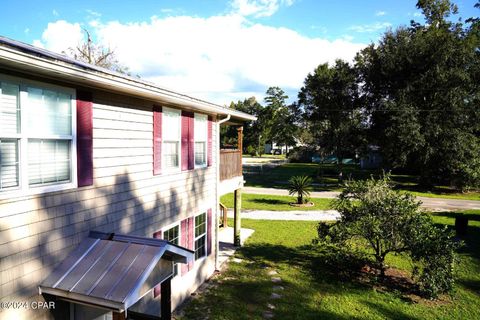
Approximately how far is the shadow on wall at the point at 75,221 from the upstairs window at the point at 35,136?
33 cm

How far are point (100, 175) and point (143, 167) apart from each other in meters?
1.28

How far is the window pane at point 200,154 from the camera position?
30.3 ft

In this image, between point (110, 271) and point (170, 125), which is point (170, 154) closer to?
point (170, 125)

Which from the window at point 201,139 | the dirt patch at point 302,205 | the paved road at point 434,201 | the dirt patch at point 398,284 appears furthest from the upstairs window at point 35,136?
the paved road at point 434,201

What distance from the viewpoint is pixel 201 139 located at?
928 centimetres

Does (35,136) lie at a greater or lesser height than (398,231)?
greater

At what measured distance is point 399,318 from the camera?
7.87 meters

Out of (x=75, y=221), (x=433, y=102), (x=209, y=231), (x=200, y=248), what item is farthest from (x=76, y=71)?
(x=433, y=102)

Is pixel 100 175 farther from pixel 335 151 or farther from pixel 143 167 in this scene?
pixel 335 151

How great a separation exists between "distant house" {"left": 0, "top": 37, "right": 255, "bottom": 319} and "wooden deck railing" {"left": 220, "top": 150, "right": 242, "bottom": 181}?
3784mm

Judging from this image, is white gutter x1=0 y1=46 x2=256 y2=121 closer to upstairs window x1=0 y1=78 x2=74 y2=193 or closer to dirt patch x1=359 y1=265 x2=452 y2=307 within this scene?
upstairs window x1=0 y1=78 x2=74 y2=193

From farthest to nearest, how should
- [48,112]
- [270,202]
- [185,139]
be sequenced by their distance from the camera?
[270,202] → [185,139] → [48,112]

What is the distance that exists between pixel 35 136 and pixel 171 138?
140 inches

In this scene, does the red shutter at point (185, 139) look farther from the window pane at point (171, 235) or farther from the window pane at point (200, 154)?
the window pane at point (171, 235)
